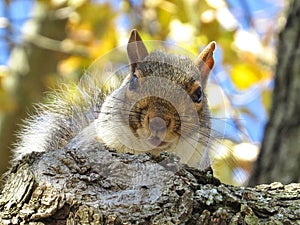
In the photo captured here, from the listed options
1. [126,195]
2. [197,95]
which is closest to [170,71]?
[197,95]

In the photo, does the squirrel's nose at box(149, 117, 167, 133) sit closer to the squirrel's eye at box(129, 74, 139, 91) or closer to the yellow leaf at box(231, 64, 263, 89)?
the squirrel's eye at box(129, 74, 139, 91)

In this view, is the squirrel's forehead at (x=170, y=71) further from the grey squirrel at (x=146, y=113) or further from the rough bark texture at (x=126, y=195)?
the rough bark texture at (x=126, y=195)

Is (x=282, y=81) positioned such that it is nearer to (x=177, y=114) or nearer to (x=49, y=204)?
(x=177, y=114)

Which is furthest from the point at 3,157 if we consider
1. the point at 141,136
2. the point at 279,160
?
the point at 141,136

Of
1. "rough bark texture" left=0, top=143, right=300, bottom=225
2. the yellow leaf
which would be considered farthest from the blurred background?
"rough bark texture" left=0, top=143, right=300, bottom=225

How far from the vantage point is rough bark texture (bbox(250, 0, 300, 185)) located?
8.32ft

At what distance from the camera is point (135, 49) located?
207cm

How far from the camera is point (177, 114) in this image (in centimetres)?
180

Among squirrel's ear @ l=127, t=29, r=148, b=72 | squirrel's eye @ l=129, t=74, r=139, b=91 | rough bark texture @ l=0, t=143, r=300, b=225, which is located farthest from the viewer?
squirrel's ear @ l=127, t=29, r=148, b=72

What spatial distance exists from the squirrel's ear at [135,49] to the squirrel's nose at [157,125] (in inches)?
14.8

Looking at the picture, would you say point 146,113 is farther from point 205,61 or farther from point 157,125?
point 205,61

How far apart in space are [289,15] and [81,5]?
1.53m

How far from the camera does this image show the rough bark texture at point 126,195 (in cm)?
116

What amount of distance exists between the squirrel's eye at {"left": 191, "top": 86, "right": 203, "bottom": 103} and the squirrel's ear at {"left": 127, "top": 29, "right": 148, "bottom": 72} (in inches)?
8.8
